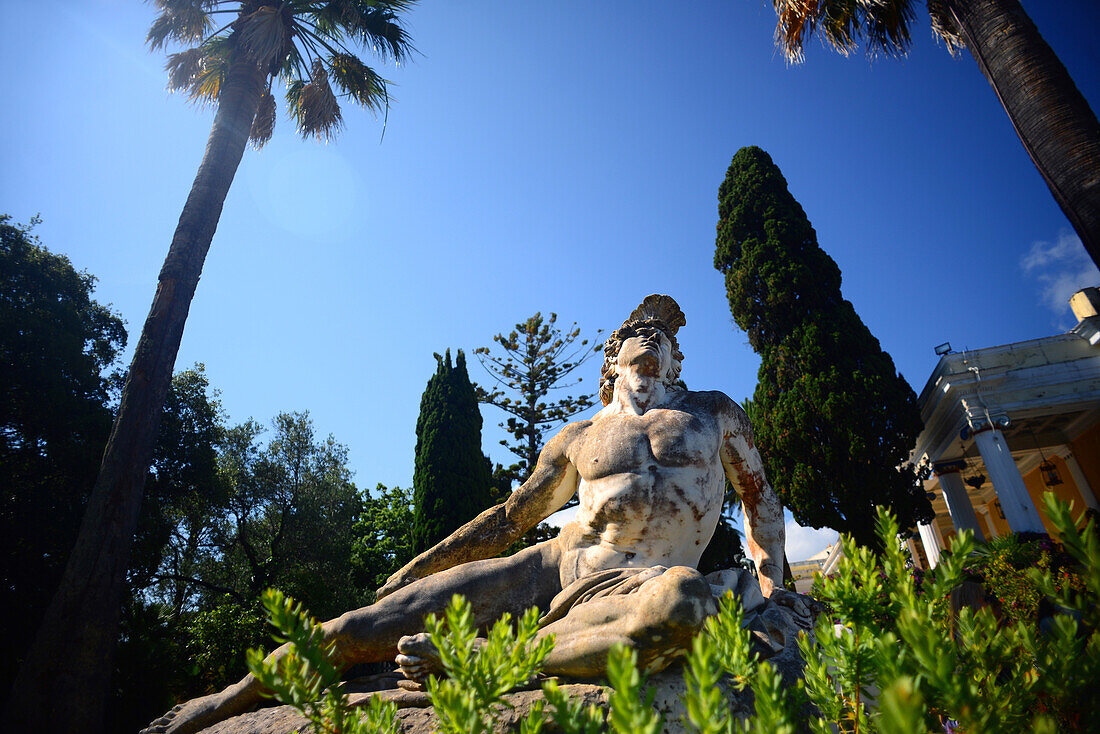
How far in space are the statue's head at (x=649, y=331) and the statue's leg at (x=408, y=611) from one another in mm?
1089

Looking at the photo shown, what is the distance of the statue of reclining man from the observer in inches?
73.9

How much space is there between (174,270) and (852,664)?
7.26 metres

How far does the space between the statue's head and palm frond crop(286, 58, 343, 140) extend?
846 cm

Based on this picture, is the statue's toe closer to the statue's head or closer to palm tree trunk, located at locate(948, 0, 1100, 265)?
the statue's head

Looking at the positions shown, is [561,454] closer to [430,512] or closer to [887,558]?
[887,558]

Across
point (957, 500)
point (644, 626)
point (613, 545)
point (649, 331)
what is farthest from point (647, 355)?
point (957, 500)

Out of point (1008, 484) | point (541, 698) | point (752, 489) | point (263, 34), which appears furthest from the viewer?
point (1008, 484)

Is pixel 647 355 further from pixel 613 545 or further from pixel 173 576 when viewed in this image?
pixel 173 576

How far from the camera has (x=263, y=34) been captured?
7766 millimetres

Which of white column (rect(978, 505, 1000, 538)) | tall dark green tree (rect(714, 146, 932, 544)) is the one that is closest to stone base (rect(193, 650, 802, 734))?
tall dark green tree (rect(714, 146, 932, 544))

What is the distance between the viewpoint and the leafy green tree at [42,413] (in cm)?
934

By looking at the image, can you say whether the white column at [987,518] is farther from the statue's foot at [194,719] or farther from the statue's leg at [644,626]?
the statue's foot at [194,719]

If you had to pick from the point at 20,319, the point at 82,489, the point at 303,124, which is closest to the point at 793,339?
the point at 303,124

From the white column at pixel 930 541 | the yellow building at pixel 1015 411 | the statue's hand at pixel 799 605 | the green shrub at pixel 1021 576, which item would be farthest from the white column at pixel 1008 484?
the statue's hand at pixel 799 605
